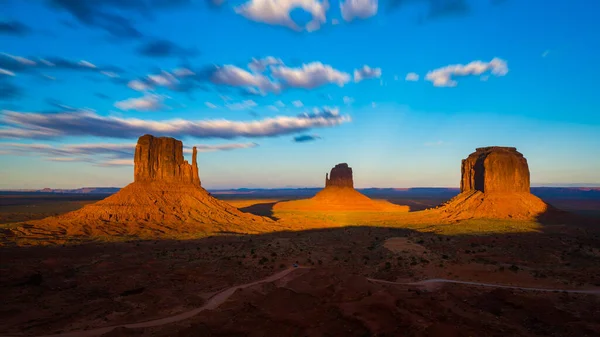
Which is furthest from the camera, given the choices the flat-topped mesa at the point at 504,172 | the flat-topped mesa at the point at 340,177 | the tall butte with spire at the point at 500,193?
the flat-topped mesa at the point at 340,177

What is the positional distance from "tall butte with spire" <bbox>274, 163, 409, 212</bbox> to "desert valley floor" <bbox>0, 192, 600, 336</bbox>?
84695 millimetres

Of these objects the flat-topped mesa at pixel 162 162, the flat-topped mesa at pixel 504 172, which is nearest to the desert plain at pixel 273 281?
the flat-topped mesa at pixel 162 162

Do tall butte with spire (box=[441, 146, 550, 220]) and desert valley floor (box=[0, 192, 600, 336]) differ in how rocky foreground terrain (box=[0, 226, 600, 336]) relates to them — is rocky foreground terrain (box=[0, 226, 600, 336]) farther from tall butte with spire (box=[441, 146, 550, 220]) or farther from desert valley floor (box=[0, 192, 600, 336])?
tall butte with spire (box=[441, 146, 550, 220])

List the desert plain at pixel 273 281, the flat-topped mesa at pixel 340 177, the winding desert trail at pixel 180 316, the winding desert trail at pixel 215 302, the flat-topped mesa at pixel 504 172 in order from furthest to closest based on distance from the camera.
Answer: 1. the flat-topped mesa at pixel 340 177
2. the flat-topped mesa at pixel 504 172
3. the desert plain at pixel 273 281
4. the winding desert trail at pixel 215 302
5. the winding desert trail at pixel 180 316

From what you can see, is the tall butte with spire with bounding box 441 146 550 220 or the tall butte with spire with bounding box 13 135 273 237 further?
the tall butte with spire with bounding box 441 146 550 220

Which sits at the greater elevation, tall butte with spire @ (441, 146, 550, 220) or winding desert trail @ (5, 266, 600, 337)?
tall butte with spire @ (441, 146, 550, 220)

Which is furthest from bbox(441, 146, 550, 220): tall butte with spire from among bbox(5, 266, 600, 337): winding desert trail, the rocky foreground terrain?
bbox(5, 266, 600, 337): winding desert trail

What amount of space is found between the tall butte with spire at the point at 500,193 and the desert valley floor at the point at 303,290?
35167mm

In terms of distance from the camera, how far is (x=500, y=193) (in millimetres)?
81125

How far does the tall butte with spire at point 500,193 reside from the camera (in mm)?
75188

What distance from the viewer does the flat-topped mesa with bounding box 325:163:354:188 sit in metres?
150

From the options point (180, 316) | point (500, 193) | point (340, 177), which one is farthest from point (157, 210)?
point (340, 177)

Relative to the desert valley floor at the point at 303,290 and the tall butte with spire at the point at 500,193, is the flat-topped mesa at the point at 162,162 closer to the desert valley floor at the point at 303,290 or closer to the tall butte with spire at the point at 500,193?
the desert valley floor at the point at 303,290

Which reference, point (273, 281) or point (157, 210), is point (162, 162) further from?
point (273, 281)
